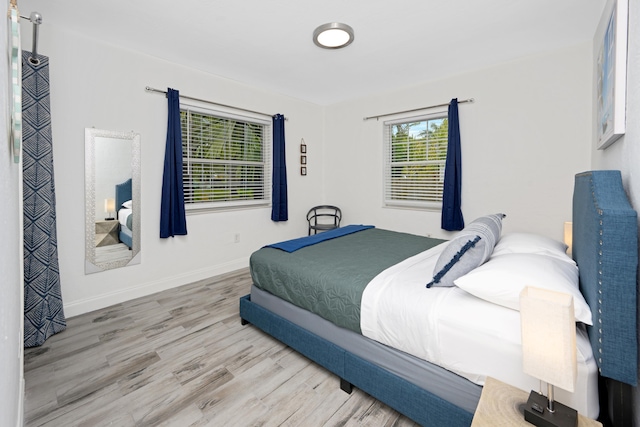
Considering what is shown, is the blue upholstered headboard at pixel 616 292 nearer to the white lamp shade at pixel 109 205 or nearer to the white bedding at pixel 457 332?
the white bedding at pixel 457 332

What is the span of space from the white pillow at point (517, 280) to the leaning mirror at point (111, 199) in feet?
10.3

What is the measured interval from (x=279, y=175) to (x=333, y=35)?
2.18 metres

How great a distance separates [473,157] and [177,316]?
3650 millimetres

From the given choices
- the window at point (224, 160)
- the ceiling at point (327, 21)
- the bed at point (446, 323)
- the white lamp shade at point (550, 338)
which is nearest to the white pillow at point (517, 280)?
the bed at point (446, 323)

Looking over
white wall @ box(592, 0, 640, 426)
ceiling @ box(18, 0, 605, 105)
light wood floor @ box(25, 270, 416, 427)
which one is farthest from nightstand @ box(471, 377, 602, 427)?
ceiling @ box(18, 0, 605, 105)

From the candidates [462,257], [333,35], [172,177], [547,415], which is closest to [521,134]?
[333,35]

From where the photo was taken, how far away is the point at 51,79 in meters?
2.63

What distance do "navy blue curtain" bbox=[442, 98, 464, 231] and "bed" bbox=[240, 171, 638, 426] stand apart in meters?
1.54

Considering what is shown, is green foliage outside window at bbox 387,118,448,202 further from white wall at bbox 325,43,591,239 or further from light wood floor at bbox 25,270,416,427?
light wood floor at bbox 25,270,416,427

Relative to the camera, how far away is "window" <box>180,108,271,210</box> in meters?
3.73

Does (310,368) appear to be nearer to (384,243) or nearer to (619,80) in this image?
(384,243)

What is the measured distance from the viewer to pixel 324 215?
205 inches

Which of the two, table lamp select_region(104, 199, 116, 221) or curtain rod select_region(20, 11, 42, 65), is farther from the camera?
table lamp select_region(104, 199, 116, 221)

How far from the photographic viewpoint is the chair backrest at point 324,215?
5.11 metres
